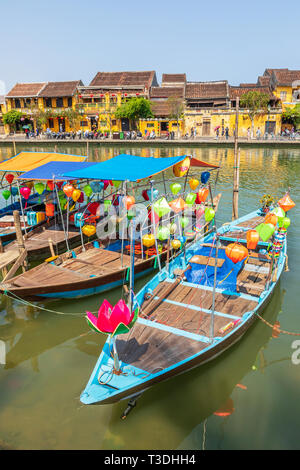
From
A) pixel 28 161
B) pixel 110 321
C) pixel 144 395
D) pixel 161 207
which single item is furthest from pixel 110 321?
pixel 28 161

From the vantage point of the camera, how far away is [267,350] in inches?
329

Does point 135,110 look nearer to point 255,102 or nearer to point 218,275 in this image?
point 255,102

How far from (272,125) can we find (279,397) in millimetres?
46887

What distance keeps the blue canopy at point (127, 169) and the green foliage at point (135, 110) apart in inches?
1527

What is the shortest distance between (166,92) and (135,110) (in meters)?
7.94

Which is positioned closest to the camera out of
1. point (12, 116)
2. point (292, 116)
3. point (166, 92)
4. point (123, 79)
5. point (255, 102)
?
point (255, 102)

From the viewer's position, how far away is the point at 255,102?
4528cm

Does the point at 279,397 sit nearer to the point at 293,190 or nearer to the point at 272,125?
the point at 293,190

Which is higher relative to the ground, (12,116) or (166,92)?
(166,92)

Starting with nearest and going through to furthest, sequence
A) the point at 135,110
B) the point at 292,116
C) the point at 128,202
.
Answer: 1. the point at 128,202
2. the point at 292,116
3. the point at 135,110

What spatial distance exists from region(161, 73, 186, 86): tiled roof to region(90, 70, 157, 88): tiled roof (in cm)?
243

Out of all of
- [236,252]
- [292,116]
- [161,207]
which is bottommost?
[236,252]

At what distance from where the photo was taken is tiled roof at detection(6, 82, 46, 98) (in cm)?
5401

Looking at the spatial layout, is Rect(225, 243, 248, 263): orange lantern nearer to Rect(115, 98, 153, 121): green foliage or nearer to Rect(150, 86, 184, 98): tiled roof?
Rect(115, 98, 153, 121): green foliage
